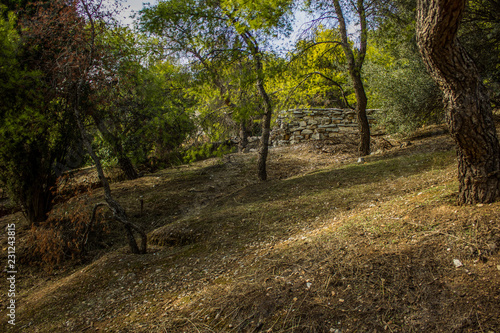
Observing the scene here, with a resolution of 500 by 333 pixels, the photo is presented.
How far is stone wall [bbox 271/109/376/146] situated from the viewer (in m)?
11.4

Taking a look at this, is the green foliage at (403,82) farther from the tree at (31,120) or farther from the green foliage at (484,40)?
the tree at (31,120)

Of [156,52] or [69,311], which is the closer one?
[69,311]

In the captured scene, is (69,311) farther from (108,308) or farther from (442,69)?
(442,69)

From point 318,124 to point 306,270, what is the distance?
9.66 m

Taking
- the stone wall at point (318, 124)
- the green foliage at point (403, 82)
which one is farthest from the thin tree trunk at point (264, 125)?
the stone wall at point (318, 124)

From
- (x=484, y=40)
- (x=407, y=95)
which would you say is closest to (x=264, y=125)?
(x=407, y=95)

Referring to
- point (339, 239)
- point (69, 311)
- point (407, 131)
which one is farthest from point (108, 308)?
point (407, 131)

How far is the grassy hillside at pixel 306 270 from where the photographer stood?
2.03 meters

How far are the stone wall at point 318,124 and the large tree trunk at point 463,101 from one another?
28.5 ft

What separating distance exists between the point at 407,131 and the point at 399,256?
26.6 feet

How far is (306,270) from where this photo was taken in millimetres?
2652

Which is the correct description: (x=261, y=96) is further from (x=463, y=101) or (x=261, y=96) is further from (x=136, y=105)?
(x=463, y=101)

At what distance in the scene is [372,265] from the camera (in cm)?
243

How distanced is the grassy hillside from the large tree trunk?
0.92 ft
